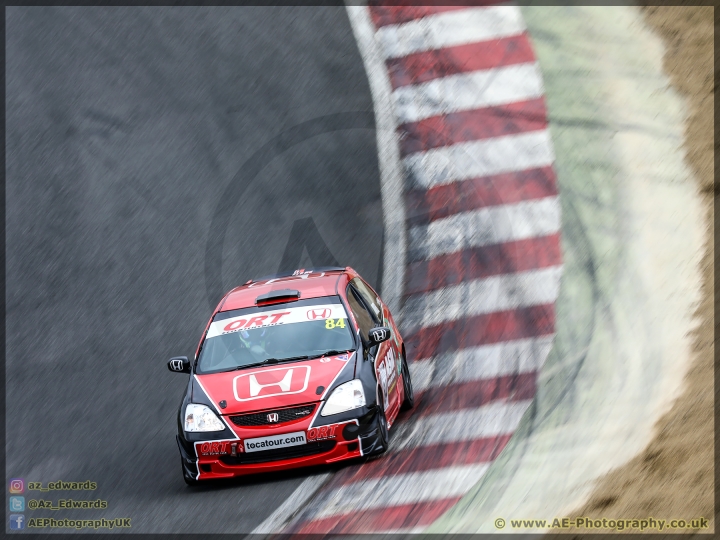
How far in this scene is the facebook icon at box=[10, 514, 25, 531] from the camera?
794 centimetres

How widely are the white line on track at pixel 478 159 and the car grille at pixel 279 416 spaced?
19.6ft

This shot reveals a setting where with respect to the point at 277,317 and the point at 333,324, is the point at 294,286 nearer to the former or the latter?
the point at 277,317

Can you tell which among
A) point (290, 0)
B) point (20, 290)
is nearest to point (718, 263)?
point (20, 290)

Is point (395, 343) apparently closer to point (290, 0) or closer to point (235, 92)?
point (235, 92)

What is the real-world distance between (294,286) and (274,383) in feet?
5.53

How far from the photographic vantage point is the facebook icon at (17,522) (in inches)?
313

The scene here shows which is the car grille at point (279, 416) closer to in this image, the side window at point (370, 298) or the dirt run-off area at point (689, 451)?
the side window at point (370, 298)

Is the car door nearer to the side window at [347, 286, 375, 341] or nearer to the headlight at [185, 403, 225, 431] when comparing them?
the side window at [347, 286, 375, 341]

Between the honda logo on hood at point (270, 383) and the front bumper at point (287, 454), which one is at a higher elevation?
the honda logo on hood at point (270, 383)

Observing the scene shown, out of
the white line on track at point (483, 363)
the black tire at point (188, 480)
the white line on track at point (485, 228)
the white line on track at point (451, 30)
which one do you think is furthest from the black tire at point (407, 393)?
the white line on track at point (451, 30)

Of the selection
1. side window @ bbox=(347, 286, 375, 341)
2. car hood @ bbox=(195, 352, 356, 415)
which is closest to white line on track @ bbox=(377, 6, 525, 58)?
side window @ bbox=(347, 286, 375, 341)

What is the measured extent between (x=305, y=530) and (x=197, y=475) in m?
1.59

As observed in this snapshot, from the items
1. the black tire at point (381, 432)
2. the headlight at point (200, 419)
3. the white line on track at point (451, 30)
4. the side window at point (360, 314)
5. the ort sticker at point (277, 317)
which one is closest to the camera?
the headlight at point (200, 419)

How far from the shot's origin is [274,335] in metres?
9.26
